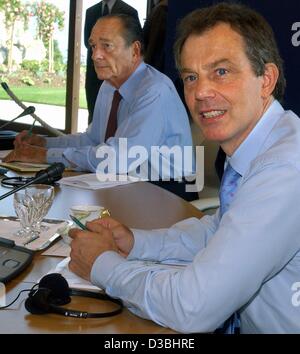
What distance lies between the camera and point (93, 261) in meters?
1.33

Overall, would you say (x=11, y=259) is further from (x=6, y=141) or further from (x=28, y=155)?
(x=6, y=141)

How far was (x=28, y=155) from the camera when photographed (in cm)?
286

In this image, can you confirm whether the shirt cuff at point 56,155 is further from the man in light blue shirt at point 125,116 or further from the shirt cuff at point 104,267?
the shirt cuff at point 104,267

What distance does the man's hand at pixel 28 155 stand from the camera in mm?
2844

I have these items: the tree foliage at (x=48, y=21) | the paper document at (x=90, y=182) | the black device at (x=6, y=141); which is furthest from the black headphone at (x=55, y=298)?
the tree foliage at (x=48, y=21)

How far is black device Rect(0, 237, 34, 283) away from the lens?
1335 mm

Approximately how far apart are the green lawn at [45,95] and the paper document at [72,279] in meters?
4.59

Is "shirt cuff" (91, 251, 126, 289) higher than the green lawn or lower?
higher

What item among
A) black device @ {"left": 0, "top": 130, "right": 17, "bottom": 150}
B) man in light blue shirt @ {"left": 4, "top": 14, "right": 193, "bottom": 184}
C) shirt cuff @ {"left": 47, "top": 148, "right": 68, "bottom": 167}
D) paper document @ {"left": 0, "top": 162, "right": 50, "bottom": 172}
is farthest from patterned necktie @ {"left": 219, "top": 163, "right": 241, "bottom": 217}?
black device @ {"left": 0, "top": 130, "right": 17, "bottom": 150}

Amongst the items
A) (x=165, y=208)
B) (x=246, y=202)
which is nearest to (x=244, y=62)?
(x=246, y=202)

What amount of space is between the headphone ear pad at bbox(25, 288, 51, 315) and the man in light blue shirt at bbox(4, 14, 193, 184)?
1.51 m

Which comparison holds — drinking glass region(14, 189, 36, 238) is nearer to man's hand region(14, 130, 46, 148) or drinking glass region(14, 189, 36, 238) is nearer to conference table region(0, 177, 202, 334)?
conference table region(0, 177, 202, 334)

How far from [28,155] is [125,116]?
1.65 ft

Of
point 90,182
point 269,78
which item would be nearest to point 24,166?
point 90,182
